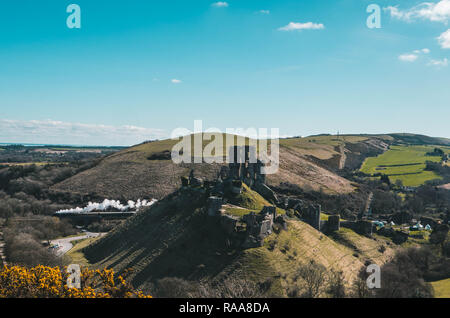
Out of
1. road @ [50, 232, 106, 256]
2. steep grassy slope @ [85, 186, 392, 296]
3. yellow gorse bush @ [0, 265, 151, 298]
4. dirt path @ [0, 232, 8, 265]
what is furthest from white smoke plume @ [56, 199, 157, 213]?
yellow gorse bush @ [0, 265, 151, 298]

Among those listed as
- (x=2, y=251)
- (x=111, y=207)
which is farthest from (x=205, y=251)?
(x=111, y=207)

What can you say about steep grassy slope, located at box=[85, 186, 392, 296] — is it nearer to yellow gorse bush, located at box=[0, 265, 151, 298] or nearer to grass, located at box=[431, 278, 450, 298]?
grass, located at box=[431, 278, 450, 298]

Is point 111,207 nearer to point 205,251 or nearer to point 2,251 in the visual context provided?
point 2,251

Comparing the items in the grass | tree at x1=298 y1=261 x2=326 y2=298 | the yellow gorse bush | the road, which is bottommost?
the road

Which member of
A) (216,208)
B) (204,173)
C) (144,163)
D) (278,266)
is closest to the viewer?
(278,266)

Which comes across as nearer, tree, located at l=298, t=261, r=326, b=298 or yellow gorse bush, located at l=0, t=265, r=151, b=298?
yellow gorse bush, located at l=0, t=265, r=151, b=298

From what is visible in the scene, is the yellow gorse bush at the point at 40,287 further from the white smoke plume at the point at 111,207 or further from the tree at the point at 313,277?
the white smoke plume at the point at 111,207

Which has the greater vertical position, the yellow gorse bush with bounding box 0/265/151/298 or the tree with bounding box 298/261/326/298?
the yellow gorse bush with bounding box 0/265/151/298
